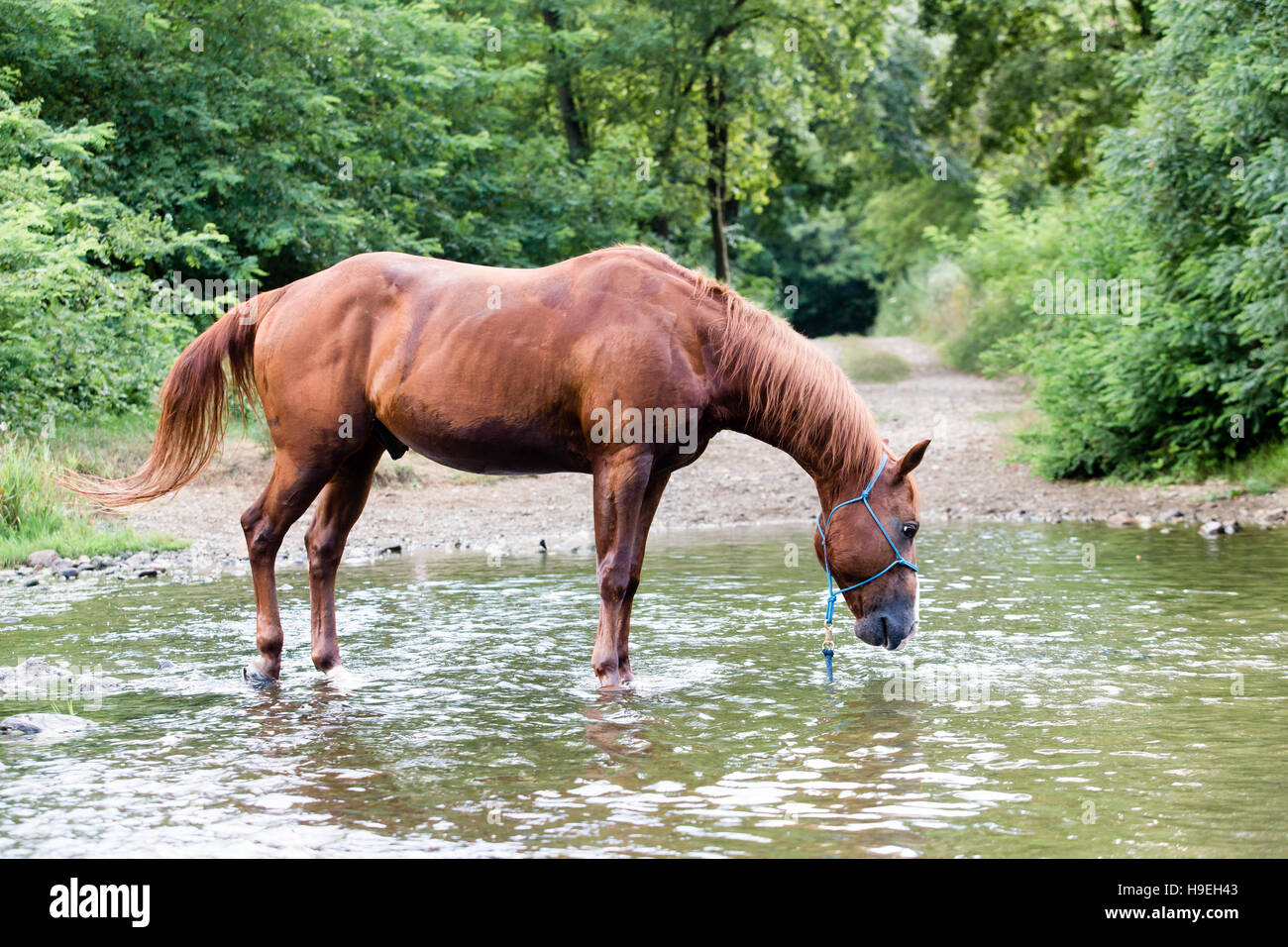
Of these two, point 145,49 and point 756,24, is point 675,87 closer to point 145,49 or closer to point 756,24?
point 756,24

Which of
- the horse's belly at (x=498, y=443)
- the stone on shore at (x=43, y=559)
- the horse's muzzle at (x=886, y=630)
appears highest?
the horse's belly at (x=498, y=443)

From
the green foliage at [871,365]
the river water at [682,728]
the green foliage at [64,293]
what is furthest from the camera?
the green foliage at [871,365]

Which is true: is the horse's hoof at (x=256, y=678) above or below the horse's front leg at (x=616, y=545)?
below

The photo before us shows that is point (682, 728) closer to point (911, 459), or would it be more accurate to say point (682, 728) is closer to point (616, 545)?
point (616, 545)

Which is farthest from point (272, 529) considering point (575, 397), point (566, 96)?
point (566, 96)

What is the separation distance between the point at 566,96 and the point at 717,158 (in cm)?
382

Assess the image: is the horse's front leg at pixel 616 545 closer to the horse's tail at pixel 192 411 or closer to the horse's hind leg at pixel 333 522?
the horse's hind leg at pixel 333 522

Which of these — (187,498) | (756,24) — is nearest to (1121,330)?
(187,498)

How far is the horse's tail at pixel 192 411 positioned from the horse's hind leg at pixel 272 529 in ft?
1.80

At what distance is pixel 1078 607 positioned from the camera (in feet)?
26.9

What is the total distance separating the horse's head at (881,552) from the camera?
6258 mm

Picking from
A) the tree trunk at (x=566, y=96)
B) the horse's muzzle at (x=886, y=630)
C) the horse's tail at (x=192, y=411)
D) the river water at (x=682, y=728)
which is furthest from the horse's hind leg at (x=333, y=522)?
the tree trunk at (x=566, y=96)

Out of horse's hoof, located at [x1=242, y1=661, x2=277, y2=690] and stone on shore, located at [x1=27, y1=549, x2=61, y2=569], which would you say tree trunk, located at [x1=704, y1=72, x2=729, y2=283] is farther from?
horse's hoof, located at [x1=242, y1=661, x2=277, y2=690]

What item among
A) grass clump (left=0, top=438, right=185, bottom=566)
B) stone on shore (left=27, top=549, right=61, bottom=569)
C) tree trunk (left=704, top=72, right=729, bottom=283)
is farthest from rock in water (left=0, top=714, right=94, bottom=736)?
tree trunk (left=704, top=72, right=729, bottom=283)
